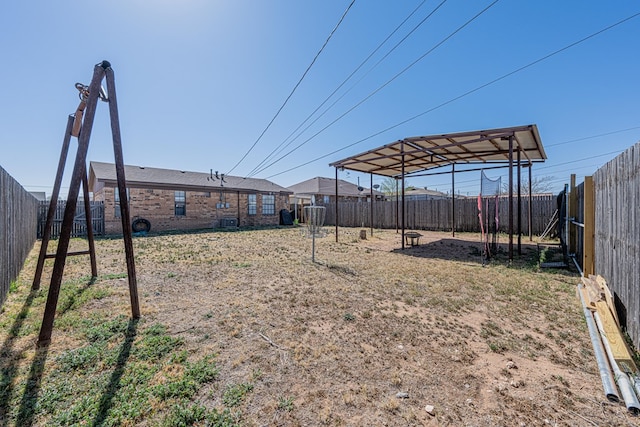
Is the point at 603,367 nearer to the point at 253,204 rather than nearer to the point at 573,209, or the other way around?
the point at 573,209

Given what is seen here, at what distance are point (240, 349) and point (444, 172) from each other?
11547 millimetres

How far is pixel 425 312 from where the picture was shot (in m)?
3.32

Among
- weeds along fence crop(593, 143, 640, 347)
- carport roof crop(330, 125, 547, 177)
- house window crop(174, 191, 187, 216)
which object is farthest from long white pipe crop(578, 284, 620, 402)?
house window crop(174, 191, 187, 216)

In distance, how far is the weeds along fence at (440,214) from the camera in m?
11.5

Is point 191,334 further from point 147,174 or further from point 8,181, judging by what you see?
point 147,174

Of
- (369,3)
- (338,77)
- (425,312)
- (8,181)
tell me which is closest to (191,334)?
(425,312)

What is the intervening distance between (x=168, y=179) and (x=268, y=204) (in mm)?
6384

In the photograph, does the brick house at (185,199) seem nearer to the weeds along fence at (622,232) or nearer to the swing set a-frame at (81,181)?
the swing set a-frame at (81,181)

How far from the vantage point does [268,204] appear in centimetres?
1858

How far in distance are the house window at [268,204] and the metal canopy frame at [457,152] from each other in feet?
28.7

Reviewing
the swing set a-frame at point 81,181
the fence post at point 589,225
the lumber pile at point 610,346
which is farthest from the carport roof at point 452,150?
the swing set a-frame at point 81,181

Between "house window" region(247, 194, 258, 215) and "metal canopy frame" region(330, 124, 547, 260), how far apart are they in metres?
8.84

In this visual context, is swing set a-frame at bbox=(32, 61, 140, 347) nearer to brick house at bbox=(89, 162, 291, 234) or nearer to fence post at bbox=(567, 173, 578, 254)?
fence post at bbox=(567, 173, 578, 254)

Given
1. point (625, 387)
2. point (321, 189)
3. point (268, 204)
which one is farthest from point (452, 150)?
point (321, 189)
